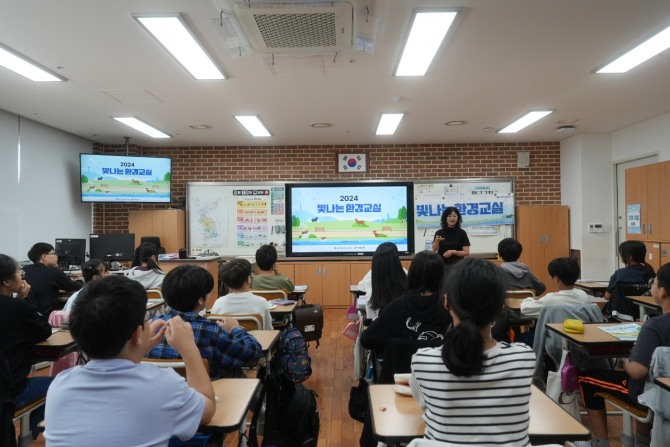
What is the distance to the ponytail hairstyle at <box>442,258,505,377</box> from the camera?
1210 millimetres

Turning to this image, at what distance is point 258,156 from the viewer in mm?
7625

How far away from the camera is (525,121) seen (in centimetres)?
604

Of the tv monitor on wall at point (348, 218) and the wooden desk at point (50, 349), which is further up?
the tv monitor on wall at point (348, 218)

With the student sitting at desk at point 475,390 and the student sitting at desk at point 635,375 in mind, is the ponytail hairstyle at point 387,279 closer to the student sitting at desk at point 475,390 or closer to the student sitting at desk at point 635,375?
the student sitting at desk at point 635,375

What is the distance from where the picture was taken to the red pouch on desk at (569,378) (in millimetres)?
2537


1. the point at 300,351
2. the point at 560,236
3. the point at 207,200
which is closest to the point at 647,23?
the point at 300,351

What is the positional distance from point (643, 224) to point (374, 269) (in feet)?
14.9

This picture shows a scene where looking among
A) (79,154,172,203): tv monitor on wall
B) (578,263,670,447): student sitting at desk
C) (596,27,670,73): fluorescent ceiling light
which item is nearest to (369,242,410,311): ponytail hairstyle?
(578,263,670,447): student sitting at desk

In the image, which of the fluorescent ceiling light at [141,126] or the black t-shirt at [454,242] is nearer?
the black t-shirt at [454,242]

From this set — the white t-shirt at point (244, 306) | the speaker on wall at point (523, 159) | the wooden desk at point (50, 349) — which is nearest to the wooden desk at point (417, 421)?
the white t-shirt at point (244, 306)

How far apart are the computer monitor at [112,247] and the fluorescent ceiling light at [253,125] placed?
2.38m

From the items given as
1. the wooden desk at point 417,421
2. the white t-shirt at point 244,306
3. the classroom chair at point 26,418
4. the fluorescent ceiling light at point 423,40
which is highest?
the fluorescent ceiling light at point 423,40

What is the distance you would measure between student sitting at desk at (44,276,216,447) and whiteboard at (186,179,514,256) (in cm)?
629

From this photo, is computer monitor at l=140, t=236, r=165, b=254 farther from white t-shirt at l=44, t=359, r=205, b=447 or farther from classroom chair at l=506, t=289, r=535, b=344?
white t-shirt at l=44, t=359, r=205, b=447
